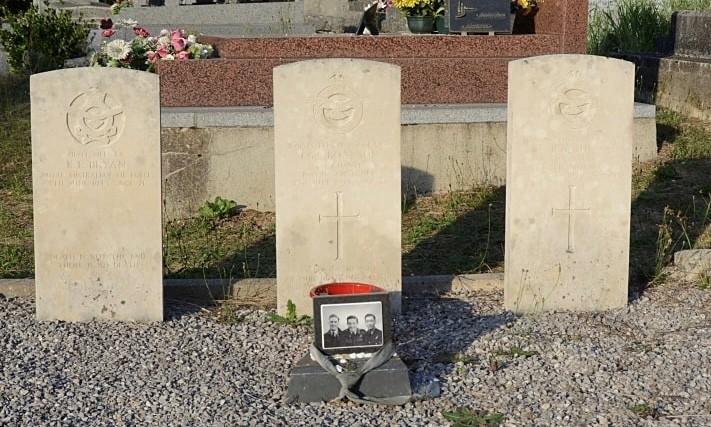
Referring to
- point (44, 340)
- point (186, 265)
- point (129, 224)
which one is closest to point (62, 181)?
point (129, 224)

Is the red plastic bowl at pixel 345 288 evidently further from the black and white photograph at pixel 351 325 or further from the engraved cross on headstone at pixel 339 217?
the engraved cross on headstone at pixel 339 217

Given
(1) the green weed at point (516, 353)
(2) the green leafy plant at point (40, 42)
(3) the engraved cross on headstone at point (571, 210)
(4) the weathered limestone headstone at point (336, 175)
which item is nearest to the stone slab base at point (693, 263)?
(3) the engraved cross on headstone at point (571, 210)

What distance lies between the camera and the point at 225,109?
8.40m

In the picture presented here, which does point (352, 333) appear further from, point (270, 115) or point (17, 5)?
point (17, 5)

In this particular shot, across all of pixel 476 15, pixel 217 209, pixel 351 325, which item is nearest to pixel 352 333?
pixel 351 325

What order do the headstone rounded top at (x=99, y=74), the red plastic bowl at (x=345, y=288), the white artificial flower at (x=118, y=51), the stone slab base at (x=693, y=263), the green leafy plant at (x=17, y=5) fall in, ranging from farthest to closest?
the green leafy plant at (x=17, y=5) → the white artificial flower at (x=118, y=51) → the stone slab base at (x=693, y=263) → the headstone rounded top at (x=99, y=74) → the red plastic bowl at (x=345, y=288)

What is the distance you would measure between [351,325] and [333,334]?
81 mm

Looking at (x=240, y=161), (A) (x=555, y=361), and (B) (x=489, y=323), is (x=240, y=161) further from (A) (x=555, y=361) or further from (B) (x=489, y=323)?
(A) (x=555, y=361)

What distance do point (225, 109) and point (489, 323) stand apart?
135 inches

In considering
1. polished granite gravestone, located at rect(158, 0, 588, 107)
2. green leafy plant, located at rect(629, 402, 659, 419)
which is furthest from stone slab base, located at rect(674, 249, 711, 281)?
polished granite gravestone, located at rect(158, 0, 588, 107)

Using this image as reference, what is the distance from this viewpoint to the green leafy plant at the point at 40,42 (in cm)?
1318

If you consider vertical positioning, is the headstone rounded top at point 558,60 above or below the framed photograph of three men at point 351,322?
above

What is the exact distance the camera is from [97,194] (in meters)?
5.54

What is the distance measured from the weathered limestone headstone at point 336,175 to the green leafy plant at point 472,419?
4.37 feet
